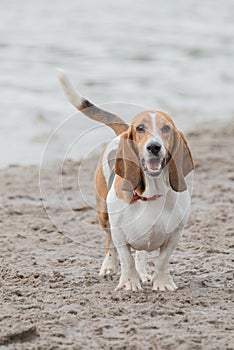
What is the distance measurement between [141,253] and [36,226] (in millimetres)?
1572

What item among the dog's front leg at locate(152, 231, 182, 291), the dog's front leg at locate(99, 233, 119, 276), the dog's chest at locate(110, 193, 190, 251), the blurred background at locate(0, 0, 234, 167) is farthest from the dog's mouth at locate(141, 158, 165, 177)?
the blurred background at locate(0, 0, 234, 167)

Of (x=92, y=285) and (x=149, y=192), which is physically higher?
(x=149, y=192)

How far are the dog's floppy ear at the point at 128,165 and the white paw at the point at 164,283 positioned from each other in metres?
0.66

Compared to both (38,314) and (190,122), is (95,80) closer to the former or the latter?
(190,122)

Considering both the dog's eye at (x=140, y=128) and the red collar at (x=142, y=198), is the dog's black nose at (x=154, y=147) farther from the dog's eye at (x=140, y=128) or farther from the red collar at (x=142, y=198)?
the red collar at (x=142, y=198)

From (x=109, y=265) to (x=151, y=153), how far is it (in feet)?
4.05

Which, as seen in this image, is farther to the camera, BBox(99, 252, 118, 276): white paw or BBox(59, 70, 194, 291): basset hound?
BBox(99, 252, 118, 276): white paw

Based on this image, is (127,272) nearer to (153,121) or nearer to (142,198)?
(142,198)

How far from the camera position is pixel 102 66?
52.5ft

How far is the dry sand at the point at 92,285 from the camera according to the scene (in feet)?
14.6

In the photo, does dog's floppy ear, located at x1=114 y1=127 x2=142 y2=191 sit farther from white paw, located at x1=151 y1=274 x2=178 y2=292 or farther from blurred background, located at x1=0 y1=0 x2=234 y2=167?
blurred background, located at x1=0 y1=0 x2=234 y2=167

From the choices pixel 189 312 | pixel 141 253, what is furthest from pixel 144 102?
pixel 189 312

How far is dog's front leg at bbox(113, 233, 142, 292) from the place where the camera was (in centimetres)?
523

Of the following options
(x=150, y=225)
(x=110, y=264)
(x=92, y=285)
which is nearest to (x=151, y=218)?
Answer: (x=150, y=225)
